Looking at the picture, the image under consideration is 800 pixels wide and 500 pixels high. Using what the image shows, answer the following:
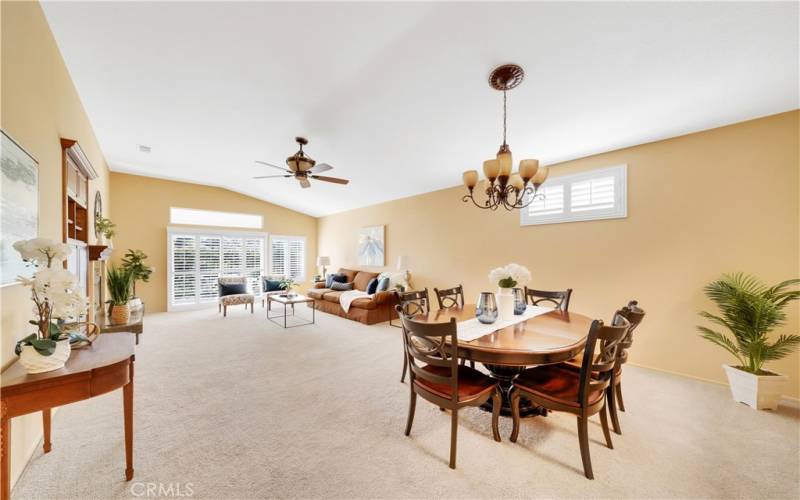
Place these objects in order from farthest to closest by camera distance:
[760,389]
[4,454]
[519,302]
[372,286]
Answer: [372,286] → [519,302] → [760,389] → [4,454]

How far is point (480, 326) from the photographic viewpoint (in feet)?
7.14

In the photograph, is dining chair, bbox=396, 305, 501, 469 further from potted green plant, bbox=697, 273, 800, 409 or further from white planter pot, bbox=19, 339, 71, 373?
potted green plant, bbox=697, 273, 800, 409

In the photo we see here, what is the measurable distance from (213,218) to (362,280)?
4199 mm

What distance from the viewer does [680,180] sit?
293cm

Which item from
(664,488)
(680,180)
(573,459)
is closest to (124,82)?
(573,459)

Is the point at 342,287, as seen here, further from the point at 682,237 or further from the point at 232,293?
the point at 682,237

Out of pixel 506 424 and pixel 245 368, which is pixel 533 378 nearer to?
pixel 506 424

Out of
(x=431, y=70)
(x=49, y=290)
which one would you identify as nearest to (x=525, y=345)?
(x=431, y=70)

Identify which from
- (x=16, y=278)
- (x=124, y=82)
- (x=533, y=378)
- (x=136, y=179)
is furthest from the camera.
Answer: (x=136, y=179)

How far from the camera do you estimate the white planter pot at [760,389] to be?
90.1 inches

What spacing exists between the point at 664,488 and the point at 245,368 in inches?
145

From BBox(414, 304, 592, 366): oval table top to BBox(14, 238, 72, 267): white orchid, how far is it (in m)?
2.31

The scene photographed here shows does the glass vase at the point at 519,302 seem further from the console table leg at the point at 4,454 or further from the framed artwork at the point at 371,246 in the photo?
the framed artwork at the point at 371,246

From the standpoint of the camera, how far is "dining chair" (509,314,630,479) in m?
1.59
